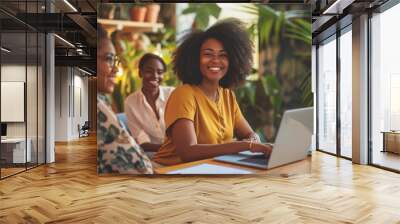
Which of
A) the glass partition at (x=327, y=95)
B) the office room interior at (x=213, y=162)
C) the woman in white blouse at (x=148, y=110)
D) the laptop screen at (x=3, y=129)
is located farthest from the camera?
the glass partition at (x=327, y=95)

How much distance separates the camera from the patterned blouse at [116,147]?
6660 mm

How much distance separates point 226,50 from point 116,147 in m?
2.45

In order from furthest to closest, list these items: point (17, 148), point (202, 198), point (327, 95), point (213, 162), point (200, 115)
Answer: point (327, 95), point (17, 148), point (213, 162), point (200, 115), point (202, 198)

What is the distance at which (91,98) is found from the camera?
22.3 m

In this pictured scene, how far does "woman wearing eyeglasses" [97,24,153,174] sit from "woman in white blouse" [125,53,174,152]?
7.0 inches

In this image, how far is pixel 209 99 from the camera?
6.62 meters

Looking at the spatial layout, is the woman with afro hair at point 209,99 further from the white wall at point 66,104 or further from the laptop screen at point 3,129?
the white wall at point 66,104

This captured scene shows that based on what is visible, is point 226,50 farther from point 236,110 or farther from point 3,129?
point 3,129

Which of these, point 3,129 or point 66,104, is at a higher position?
point 66,104

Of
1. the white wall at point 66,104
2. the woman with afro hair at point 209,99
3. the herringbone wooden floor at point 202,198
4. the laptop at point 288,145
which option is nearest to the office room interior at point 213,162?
the herringbone wooden floor at point 202,198

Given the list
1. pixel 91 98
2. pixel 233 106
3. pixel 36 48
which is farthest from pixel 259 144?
pixel 91 98

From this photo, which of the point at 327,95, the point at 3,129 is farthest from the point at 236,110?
the point at 327,95

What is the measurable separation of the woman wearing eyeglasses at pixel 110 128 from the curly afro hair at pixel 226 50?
110cm

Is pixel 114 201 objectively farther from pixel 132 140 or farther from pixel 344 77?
pixel 344 77
